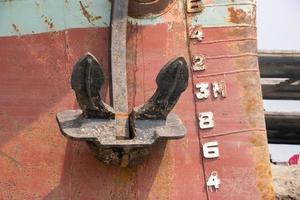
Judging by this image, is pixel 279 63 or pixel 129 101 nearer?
pixel 129 101

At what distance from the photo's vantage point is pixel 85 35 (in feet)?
9.14

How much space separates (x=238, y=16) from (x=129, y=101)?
62 centimetres

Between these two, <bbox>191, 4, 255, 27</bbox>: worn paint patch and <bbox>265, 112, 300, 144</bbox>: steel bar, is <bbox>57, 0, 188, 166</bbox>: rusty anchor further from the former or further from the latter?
<bbox>265, 112, 300, 144</bbox>: steel bar

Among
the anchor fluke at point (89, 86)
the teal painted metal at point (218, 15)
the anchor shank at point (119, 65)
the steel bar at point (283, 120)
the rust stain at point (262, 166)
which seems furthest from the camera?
the steel bar at point (283, 120)

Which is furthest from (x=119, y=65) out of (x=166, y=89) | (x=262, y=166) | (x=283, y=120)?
(x=283, y=120)

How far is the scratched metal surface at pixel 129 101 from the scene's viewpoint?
2.55 metres

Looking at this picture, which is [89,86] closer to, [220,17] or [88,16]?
[88,16]

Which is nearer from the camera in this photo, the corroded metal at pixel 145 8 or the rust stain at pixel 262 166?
the rust stain at pixel 262 166

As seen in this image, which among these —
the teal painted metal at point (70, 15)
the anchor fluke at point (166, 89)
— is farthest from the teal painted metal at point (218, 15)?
the anchor fluke at point (166, 89)

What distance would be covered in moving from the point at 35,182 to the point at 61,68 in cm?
51

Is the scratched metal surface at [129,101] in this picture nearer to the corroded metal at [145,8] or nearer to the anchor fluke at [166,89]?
the corroded metal at [145,8]

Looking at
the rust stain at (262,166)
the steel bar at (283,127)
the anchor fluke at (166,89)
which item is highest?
the anchor fluke at (166,89)

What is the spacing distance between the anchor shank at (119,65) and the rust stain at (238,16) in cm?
47

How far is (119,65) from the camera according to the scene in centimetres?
259
